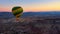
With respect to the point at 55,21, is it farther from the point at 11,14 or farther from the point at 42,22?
the point at 11,14

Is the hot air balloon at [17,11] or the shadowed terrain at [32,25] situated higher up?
the hot air balloon at [17,11]

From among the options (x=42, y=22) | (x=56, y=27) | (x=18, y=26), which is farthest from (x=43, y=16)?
(x=18, y=26)

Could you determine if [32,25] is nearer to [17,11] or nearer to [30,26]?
[30,26]

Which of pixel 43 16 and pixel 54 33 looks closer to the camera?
pixel 54 33

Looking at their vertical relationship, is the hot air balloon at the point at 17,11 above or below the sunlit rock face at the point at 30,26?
above

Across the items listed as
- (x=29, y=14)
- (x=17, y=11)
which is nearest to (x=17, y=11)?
(x=17, y=11)

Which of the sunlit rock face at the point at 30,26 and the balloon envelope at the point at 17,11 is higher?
the balloon envelope at the point at 17,11

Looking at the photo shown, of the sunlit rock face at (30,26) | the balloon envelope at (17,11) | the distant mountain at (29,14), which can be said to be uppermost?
the balloon envelope at (17,11)

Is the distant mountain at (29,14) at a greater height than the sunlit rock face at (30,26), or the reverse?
the distant mountain at (29,14)
